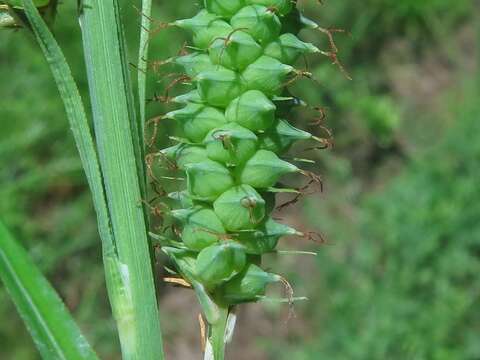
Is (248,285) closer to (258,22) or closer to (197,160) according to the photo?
(197,160)

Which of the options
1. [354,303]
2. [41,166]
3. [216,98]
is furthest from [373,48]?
[216,98]

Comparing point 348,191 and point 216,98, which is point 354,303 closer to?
point 348,191

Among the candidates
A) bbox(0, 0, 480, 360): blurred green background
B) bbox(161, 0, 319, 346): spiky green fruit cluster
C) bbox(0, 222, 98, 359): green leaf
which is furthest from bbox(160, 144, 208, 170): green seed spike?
bbox(0, 0, 480, 360): blurred green background

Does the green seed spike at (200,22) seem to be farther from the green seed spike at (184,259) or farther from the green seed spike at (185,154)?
the green seed spike at (184,259)

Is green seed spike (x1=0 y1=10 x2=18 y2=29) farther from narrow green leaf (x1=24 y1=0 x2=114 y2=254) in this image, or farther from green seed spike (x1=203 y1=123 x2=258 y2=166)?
green seed spike (x1=203 y1=123 x2=258 y2=166)

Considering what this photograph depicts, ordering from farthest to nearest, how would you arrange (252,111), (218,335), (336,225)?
(336,225)
(218,335)
(252,111)

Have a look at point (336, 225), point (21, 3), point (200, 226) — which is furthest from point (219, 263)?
point (336, 225)

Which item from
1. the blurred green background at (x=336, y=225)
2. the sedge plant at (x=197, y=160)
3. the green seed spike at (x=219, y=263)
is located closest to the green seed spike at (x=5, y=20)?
the sedge plant at (x=197, y=160)
